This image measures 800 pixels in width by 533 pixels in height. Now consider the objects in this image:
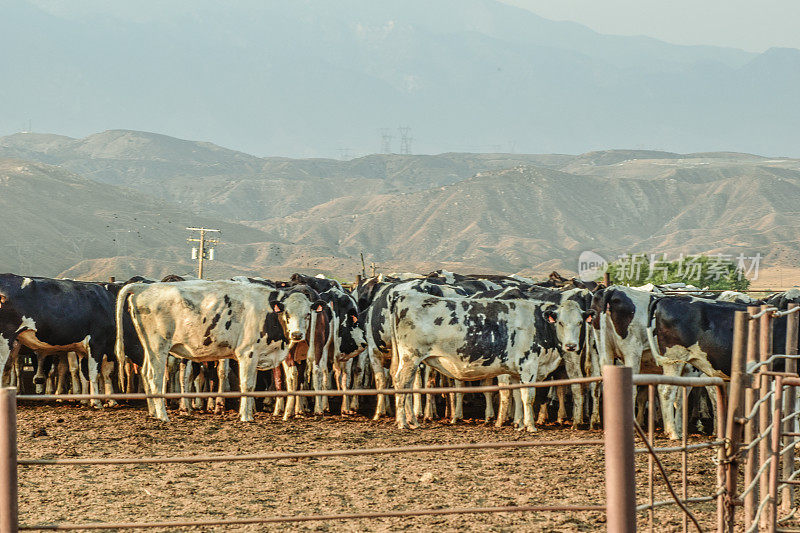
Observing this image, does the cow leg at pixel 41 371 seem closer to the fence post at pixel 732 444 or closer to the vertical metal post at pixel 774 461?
the vertical metal post at pixel 774 461

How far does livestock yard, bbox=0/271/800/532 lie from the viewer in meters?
8.94

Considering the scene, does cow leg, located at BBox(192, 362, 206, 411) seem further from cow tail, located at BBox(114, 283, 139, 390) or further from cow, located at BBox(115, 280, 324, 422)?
cow, located at BBox(115, 280, 324, 422)

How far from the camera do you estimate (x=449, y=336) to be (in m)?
13.6

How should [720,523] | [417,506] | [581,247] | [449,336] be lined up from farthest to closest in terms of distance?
1. [581,247]
2. [449,336]
3. [417,506]
4. [720,523]

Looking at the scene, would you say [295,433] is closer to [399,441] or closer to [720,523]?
[399,441]

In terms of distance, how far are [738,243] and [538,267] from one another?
939 inches

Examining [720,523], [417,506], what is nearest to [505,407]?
[417,506]

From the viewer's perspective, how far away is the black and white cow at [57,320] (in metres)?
14.4

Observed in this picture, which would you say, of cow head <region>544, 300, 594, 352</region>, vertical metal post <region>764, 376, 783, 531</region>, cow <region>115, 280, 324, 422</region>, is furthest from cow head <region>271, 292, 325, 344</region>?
vertical metal post <region>764, 376, 783, 531</region>

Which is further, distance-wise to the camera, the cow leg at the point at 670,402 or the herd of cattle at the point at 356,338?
the herd of cattle at the point at 356,338

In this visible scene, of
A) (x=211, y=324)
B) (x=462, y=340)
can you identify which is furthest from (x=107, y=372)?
(x=462, y=340)

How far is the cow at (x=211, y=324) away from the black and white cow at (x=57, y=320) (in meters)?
0.85

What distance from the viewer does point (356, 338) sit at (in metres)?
15.8

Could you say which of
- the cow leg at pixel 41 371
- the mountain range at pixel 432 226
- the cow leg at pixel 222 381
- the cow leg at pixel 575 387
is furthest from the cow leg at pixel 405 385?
the mountain range at pixel 432 226
